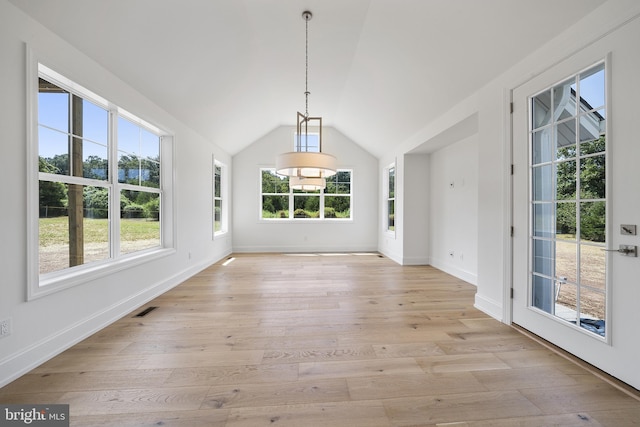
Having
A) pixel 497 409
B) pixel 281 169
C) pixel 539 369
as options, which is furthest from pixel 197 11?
pixel 539 369

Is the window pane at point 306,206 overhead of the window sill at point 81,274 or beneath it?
overhead

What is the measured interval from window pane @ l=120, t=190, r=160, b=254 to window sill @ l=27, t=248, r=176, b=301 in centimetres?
16

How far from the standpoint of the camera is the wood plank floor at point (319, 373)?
1.46 meters

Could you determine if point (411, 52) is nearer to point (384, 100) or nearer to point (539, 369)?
point (384, 100)

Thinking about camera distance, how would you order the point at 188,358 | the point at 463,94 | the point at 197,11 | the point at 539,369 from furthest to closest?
1. the point at 463,94
2. the point at 197,11
3. the point at 188,358
4. the point at 539,369

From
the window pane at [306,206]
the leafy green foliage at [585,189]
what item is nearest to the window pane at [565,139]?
the leafy green foliage at [585,189]

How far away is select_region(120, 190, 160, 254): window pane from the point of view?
→ 122 inches

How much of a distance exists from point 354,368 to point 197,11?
3.38m

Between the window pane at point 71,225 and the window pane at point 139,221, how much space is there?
0.86ft

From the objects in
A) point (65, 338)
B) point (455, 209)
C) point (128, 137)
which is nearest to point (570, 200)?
point (455, 209)

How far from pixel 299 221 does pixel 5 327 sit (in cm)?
570

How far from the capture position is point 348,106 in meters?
5.27

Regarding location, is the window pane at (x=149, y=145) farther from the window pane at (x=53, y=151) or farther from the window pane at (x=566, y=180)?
the window pane at (x=566, y=180)

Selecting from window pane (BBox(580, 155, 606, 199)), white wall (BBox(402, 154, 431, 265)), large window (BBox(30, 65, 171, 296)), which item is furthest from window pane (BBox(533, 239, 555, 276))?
large window (BBox(30, 65, 171, 296))
